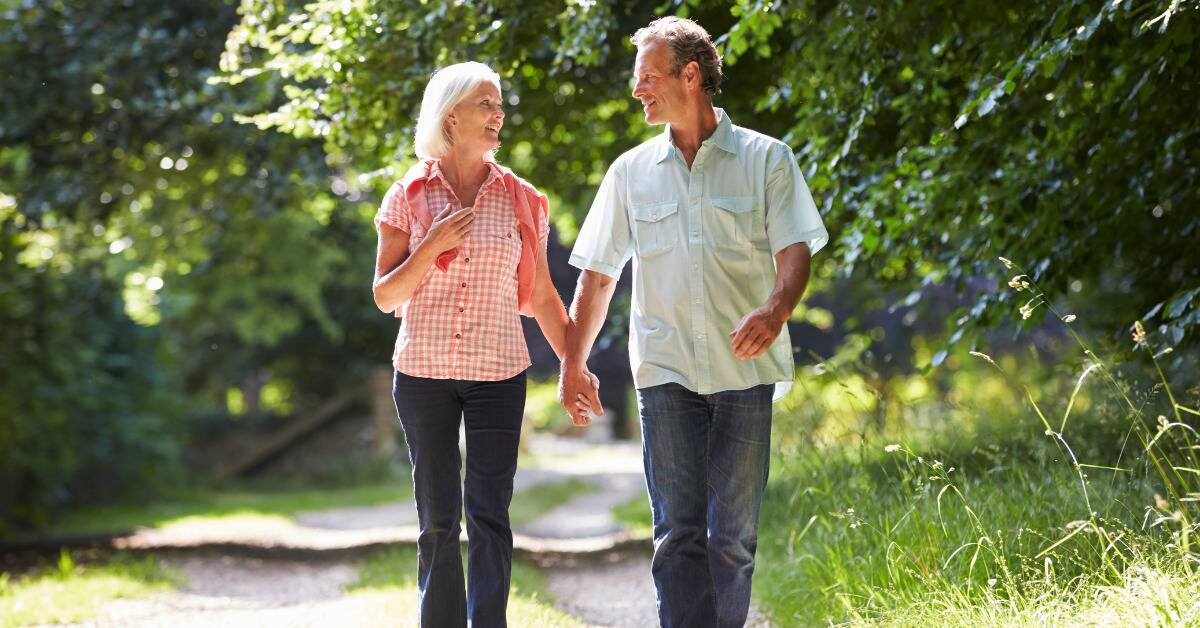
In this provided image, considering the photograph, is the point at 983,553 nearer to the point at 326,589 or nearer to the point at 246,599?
the point at 326,589

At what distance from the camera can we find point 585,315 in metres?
4.22

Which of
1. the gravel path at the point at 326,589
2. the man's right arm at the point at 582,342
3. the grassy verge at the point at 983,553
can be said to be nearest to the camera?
the grassy verge at the point at 983,553

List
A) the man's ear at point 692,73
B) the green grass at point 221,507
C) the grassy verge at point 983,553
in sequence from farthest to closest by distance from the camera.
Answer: the green grass at point 221,507 → the man's ear at point 692,73 → the grassy verge at point 983,553

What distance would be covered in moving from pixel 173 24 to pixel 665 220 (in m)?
8.56

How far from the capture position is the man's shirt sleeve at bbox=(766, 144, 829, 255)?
13.0 feet

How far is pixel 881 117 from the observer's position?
7.40m

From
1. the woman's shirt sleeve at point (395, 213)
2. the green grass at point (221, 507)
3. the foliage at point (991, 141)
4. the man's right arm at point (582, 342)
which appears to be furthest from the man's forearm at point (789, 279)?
the green grass at point (221, 507)

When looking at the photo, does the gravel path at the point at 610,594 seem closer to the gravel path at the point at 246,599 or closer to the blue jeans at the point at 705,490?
the gravel path at the point at 246,599

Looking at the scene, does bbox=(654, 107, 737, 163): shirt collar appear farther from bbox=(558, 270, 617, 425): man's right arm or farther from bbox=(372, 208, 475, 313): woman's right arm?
bbox=(372, 208, 475, 313): woman's right arm

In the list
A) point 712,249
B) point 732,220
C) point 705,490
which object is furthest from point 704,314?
point 705,490

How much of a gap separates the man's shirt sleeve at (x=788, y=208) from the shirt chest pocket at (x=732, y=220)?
0.21 ft

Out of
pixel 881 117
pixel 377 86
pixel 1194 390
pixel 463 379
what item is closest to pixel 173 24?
pixel 377 86

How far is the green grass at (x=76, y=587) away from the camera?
7098 millimetres

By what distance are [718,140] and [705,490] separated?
3.57ft
